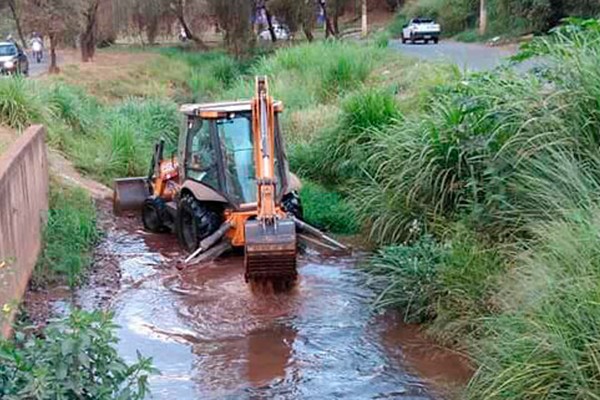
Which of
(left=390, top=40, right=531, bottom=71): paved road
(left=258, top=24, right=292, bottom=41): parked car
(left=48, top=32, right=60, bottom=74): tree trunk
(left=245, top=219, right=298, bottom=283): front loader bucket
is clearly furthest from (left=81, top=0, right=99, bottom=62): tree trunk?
(left=245, top=219, right=298, bottom=283): front loader bucket

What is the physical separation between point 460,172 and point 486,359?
396 cm

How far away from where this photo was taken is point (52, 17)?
3203cm

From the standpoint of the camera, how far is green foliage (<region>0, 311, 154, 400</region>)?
4.70 metres

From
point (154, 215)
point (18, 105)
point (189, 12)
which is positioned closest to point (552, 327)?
point (154, 215)

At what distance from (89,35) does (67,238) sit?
87.3ft

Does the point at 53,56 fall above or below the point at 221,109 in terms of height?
above

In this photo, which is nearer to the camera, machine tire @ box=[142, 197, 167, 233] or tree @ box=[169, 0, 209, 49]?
machine tire @ box=[142, 197, 167, 233]

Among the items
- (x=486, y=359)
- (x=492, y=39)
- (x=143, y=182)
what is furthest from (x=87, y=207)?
(x=492, y=39)

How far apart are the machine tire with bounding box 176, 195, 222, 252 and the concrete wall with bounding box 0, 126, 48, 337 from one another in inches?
72.9

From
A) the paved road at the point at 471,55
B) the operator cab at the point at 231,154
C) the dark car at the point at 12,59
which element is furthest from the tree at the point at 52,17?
the operator cab at the point at 231,154

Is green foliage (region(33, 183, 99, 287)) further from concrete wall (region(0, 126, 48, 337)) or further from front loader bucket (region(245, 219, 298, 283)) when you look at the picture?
front loader bucket (region(245, 219, 298, 283))

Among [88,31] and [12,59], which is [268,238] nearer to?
[12,59]

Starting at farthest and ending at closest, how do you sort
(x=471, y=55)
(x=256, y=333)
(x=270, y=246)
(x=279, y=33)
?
(x=279, y=33) < (x=471, y=55) < (x=270, y=246) < (x=256, y=333)

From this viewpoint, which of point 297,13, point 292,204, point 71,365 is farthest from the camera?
point 297,13
